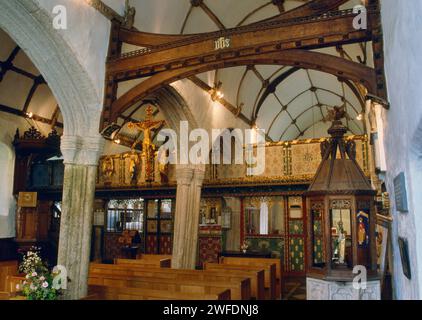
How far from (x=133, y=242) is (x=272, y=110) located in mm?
7441

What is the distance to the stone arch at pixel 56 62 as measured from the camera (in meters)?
5.55

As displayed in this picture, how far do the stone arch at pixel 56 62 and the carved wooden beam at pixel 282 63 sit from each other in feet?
1.22

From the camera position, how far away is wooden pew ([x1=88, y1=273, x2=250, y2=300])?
5641mm

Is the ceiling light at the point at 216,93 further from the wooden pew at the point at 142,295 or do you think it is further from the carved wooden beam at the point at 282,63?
the wooden pew at the point at 142,295

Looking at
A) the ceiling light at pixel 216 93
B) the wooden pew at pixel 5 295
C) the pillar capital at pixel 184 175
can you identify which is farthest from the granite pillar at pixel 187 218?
the wooden pew at pixel 5 295

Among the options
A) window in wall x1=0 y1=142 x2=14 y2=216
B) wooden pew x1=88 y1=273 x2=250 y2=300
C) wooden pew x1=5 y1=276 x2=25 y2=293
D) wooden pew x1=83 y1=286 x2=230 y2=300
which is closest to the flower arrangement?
wooden pew x1=83 y1=286 x2=230 y2=300

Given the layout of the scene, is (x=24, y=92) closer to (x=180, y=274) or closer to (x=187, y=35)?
(x=187, y=35)

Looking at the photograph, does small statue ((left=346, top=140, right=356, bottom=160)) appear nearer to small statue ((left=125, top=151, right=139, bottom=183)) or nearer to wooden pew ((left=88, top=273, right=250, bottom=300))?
wooden pew ((left=88, top=273, right=250, bottom=300))

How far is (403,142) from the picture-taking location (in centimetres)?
345

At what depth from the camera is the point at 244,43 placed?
18.1ft

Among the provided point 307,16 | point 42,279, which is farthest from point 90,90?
point 307,16

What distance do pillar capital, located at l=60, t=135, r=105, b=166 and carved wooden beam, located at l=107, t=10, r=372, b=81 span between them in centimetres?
120

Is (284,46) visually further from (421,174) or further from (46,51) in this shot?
(46,51)

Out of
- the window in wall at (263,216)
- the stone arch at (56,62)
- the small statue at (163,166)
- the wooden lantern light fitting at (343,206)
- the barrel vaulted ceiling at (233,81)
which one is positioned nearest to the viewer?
the wooden lantern light fitting at (343,206)
